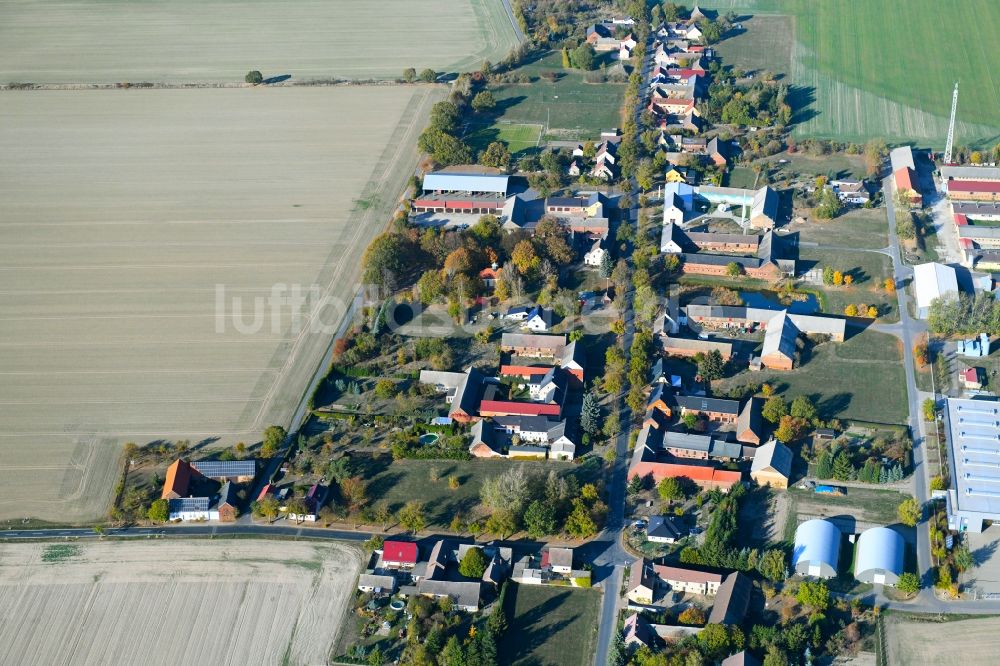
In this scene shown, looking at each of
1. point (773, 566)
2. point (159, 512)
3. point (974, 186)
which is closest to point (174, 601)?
point (159, 512)

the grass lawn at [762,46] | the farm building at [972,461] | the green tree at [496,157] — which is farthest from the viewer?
the grass lawn at [762,46]

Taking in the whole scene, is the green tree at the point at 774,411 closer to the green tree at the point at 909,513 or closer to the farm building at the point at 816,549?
the farm building at the point at 816,549

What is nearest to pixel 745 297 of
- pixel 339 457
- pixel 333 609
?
pixel 339 457

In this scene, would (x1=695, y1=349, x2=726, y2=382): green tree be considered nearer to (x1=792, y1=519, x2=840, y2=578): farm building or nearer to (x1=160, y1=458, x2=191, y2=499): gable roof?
(x1=792, y1=519, x2=840, y2=578): farm building

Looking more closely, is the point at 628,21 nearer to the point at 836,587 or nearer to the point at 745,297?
the point at 745,297

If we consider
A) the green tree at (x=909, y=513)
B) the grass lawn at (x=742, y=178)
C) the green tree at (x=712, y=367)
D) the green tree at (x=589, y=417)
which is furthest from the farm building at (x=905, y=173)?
the green tree at (x=589, y=417)

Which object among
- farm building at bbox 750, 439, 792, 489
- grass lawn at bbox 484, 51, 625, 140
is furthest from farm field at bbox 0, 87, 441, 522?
farm building at bbox 750, 439, 792, 489
